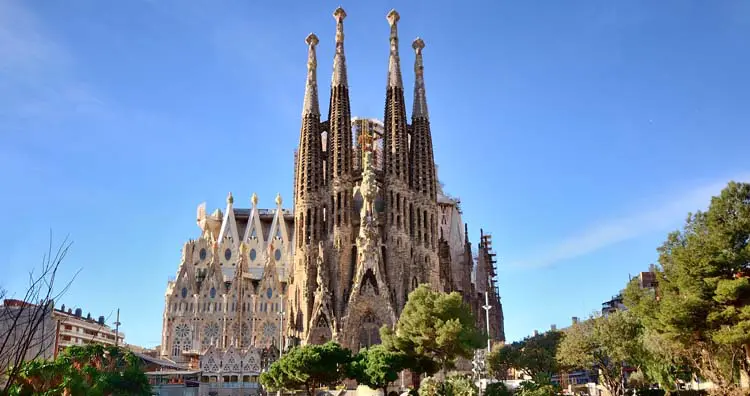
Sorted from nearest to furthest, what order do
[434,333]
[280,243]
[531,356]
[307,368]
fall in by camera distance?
[307,368] → [434,333] → [531,356] → [280,243]

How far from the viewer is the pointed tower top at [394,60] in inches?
2317

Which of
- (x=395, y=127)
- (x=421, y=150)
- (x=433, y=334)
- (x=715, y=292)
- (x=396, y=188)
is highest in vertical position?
(x=395, y=127)

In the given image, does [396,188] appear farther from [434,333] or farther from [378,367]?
[378,367]

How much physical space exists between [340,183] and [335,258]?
6215mm

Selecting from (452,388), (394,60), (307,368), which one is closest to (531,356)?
(452,388)

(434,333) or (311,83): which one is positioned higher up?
(311,83)

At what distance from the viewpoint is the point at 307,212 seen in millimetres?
54531

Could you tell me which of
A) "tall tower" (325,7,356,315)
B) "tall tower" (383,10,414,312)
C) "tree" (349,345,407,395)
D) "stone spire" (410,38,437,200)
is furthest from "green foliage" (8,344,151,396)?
"stone spire" (410,38,437,200)

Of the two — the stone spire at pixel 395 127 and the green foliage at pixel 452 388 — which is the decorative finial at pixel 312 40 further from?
the green foliage at pixel 452 388

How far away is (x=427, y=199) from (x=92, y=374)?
37291 millimetres

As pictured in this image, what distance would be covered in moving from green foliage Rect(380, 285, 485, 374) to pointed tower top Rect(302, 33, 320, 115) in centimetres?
2546

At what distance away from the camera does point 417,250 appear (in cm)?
5384

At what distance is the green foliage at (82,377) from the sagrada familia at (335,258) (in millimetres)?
14019

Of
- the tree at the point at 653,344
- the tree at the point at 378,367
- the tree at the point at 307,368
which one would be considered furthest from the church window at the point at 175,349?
the tree at the point at 653,344
